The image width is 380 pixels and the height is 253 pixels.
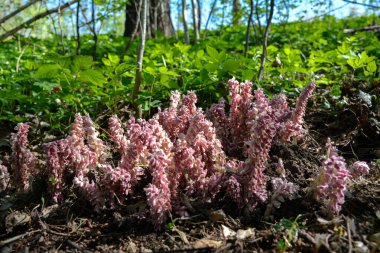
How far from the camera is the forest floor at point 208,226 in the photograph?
1.67 metres

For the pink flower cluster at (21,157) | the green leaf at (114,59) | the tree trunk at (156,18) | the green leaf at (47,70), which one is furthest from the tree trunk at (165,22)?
the pink flower cluster at (21,157)

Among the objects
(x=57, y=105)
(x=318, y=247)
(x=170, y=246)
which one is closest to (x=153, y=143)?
(x=170, y=246)

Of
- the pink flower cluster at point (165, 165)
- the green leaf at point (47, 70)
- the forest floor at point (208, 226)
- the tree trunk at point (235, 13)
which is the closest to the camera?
the forest floor at point (208, 226)

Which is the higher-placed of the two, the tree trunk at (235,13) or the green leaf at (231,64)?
the tree trunk at (235,13)

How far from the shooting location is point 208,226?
1897 mm

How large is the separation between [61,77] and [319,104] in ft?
8.44

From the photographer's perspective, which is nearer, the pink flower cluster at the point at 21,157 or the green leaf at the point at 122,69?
the pink flower cluster at the point at 21,157

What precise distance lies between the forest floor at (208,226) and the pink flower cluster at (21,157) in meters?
0.12

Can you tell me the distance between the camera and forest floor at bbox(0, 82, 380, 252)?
1.67 m

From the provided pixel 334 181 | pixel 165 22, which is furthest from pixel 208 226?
pixel 165 22

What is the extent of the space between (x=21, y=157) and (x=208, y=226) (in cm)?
126

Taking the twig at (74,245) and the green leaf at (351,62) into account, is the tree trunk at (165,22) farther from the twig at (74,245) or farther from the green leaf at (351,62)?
the twig at (74,245)

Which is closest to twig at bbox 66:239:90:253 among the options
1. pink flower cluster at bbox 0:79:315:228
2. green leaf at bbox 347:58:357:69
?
pink flower cluster at bbox 0:79:315:228

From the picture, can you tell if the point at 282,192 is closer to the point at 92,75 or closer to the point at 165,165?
the point at 165,165
